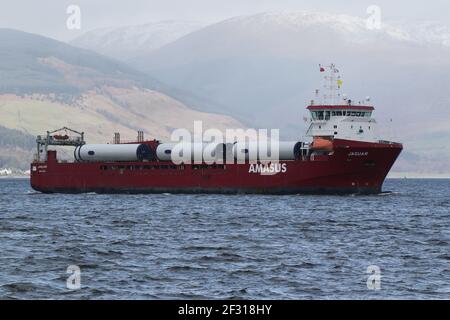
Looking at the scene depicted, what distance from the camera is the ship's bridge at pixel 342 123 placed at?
Answer: 311 ft

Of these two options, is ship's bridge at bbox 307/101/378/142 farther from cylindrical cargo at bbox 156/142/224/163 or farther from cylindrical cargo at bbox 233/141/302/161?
cylindrical cargo at bbox 156/142/224/163

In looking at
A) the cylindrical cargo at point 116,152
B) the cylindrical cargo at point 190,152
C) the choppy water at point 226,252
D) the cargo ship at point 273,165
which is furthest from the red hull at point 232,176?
the choppy water at point 226,252

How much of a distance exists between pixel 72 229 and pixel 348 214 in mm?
22992

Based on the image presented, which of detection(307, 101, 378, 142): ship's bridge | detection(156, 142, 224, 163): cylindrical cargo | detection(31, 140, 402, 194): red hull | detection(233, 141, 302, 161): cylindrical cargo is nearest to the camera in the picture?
detection(31, 140, 402, 194): red hull

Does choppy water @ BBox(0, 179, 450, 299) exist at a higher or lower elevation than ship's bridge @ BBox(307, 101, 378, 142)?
lower

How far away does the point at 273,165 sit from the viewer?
93562mm

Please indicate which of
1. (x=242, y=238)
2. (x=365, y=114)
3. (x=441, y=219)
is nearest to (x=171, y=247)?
(x=242, y=238)

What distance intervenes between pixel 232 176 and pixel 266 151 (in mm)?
5339

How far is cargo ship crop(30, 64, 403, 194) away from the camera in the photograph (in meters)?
91.1

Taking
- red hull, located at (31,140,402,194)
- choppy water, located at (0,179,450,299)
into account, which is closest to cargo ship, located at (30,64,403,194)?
red hull, located at (31,140,402,194)

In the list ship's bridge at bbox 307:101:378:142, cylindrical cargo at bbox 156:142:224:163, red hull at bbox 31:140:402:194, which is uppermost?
ship's bridge at bbox 307:101:378:142

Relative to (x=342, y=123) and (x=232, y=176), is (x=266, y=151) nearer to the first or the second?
(x=232, y=176)
